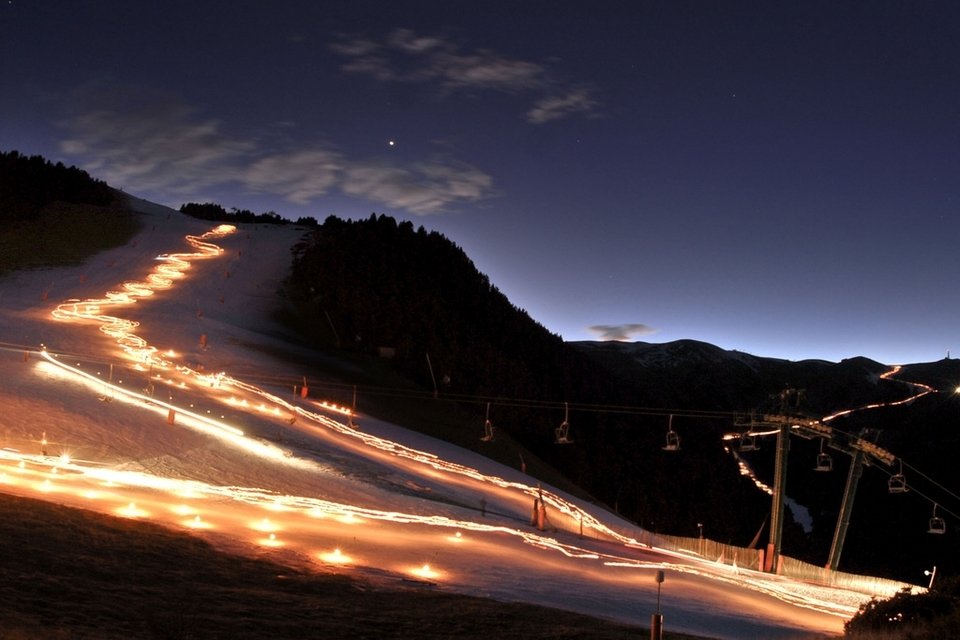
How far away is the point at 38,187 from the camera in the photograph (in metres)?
78.5

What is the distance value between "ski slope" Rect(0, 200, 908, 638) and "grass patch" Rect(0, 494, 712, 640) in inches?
49.6

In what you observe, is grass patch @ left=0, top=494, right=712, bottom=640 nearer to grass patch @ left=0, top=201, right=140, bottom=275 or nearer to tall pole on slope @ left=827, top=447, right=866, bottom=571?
tall pole on slope @ left=827, top=447, right=866, bottom=571

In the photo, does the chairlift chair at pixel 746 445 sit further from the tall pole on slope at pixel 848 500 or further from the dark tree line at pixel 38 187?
the dark tree line at pixel 38 187

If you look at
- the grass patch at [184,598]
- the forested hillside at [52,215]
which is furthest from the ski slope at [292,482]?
the forested hillside at [52,215]

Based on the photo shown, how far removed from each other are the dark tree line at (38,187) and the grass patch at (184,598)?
6757cm

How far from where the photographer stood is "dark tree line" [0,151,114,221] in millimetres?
73312

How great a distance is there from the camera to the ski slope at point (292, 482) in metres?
14.5

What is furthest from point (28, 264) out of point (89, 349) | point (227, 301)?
point (89, 349)

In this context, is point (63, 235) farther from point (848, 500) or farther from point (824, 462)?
point (848, 500)

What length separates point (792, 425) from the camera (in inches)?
1100

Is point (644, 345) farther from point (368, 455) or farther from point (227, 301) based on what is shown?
point (368, 455)

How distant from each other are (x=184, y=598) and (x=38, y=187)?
7895 centimetres

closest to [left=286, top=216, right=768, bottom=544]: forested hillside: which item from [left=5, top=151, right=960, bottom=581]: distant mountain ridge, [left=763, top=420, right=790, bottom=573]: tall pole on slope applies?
[left=5, top=151, right=960, bottom=581]: distant mountain ridge

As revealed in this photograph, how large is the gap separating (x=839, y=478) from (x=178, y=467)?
286 ft
